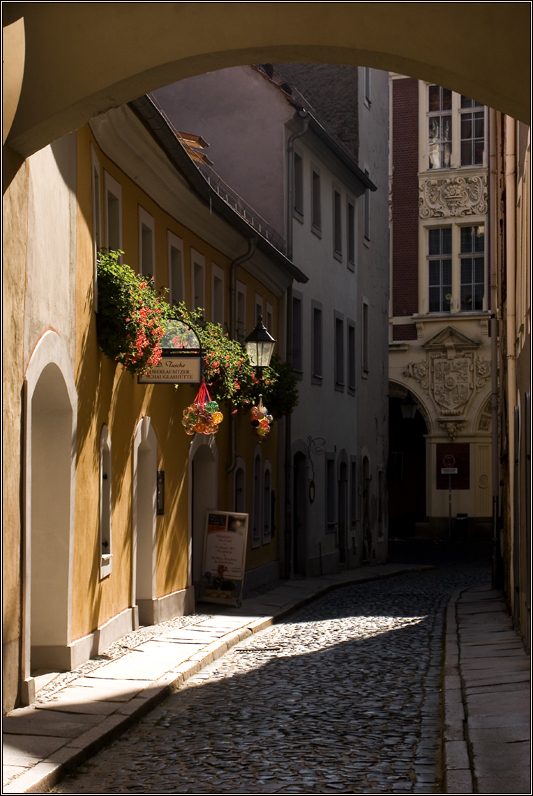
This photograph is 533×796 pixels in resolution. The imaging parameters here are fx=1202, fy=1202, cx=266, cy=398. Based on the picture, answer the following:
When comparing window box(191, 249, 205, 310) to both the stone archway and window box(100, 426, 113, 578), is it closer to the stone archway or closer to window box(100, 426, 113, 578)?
window box(100, 426, 113, 578)

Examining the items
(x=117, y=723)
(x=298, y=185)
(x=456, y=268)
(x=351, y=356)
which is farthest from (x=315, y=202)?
(x=117, y=723)

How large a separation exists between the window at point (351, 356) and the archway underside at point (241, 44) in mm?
24608

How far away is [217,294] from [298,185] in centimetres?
783

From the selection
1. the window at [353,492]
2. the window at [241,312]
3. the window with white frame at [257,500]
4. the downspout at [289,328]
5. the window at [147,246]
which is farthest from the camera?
the window at [353,492]

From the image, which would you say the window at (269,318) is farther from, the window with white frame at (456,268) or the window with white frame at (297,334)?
the window with white frame at (456,268)

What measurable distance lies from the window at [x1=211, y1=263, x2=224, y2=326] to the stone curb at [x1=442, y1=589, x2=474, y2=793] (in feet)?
24.1

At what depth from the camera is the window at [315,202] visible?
91.5ft

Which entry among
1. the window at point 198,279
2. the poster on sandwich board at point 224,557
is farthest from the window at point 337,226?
the poster on sandwich board at point 224,557

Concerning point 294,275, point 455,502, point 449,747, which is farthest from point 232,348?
point 455,502

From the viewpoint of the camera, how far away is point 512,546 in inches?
639

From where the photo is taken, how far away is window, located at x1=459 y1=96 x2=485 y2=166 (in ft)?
142

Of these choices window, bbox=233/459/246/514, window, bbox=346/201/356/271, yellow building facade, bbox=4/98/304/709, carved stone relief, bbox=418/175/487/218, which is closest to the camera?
yellow building facade, bbox=4/98/304/709

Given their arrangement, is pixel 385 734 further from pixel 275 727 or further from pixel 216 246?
pixel 216 246

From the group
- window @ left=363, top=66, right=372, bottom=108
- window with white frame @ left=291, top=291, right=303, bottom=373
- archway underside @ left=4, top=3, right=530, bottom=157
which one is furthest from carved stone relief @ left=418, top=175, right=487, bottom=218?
archway underside @ left=4, top=3, right=530, bottom=157
